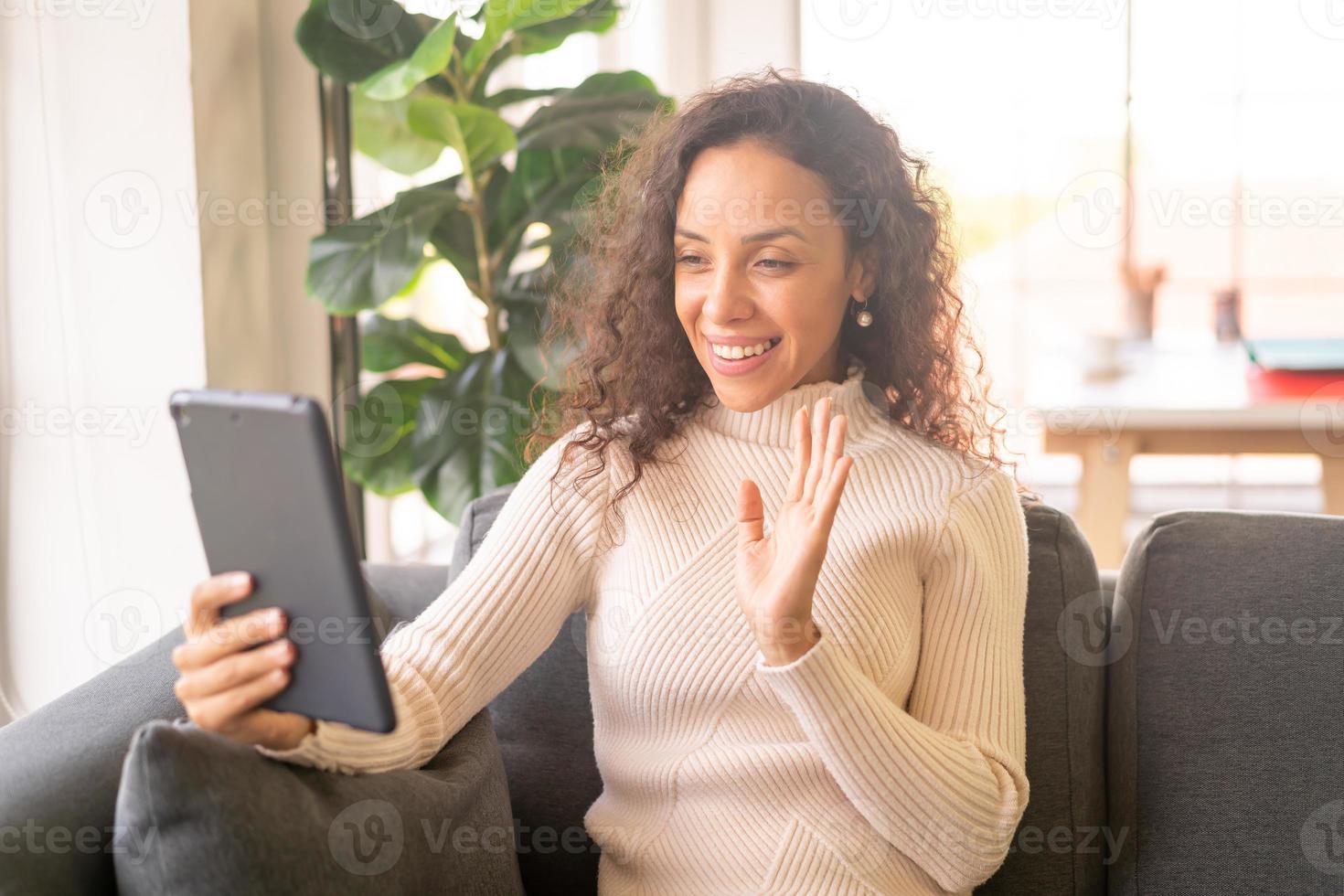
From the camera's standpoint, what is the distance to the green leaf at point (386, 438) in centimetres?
235

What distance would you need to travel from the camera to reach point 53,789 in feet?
3.65

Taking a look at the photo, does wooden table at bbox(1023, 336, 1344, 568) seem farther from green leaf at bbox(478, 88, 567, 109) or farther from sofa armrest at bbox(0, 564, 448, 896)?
sofa armrest at bbox(0, 564, 448, 896)

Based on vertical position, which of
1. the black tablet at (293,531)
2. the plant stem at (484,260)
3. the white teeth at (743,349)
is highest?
the plant stem at (484,260)

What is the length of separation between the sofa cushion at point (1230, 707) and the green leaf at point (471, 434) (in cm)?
112

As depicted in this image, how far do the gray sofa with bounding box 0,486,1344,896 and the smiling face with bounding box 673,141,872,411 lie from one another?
0.46 m

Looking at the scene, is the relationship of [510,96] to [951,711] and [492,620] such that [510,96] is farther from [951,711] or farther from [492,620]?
[951,711]

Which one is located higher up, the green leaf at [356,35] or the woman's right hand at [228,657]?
the green leaf at [356,35]

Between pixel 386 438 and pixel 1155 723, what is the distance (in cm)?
145

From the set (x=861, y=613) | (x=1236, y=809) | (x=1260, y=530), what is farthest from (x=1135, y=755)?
(x=861, y=613)

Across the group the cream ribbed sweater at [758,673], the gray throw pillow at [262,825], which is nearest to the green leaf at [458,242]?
the cream ribbed sweater at [758,673]

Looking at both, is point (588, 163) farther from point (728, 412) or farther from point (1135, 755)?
point (1135, 755)

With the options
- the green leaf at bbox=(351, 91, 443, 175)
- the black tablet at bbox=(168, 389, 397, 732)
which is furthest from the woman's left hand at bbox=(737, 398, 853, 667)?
the green leaf at bbox=(351, 91, 443, 175)

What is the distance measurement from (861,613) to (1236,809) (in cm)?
57

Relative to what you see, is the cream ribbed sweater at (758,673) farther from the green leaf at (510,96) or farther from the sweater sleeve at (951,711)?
the green leaf at (510,96)
